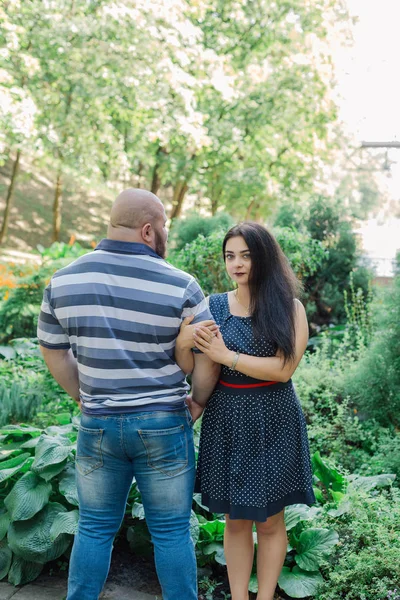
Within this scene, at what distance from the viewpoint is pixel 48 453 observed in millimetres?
3043

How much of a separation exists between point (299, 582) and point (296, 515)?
34 centimetres

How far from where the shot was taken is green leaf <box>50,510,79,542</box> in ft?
9.27

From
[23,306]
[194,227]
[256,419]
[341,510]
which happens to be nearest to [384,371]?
[341,510]

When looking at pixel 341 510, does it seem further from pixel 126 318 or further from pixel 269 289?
pixel 126 318

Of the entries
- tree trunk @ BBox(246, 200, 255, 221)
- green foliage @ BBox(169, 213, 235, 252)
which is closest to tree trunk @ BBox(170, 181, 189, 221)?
tree trunk @ BBox(246, 200, 255, 221)

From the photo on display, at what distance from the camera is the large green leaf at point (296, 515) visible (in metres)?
3.08

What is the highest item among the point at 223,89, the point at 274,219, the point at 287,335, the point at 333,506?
the point at 223,89

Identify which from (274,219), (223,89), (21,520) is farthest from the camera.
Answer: (223,89)

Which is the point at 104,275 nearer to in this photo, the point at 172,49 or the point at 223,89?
the point at 172,49

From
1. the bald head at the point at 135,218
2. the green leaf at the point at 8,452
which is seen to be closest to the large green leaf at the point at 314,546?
the green leaf at the point at 8,452

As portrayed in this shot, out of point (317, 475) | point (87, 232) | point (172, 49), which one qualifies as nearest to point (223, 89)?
point (172, 49)

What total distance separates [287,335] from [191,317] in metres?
0.52

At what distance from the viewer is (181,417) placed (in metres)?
2.32

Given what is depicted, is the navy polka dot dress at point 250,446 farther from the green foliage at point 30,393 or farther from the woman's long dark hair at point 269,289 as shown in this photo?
the green foliage at point 30,393
